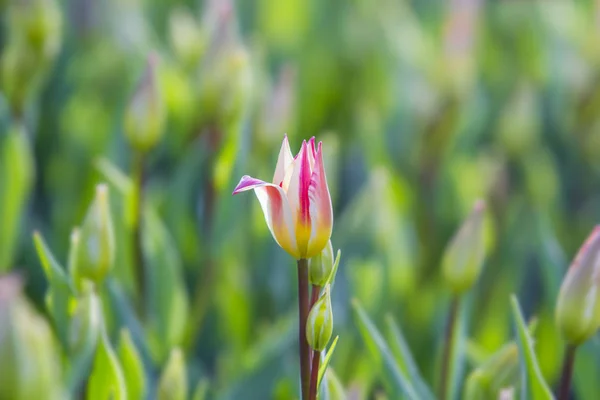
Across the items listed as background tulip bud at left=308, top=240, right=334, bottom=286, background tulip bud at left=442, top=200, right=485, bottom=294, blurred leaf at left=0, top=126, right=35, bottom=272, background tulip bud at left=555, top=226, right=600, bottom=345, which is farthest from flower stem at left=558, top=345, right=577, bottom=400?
blurred leaf at left=0, top=126, right=35, bottom=272

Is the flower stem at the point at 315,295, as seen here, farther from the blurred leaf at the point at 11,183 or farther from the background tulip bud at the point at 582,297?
the blurred leaf at the point at 11,183

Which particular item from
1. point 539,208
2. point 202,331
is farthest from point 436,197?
point 202,331

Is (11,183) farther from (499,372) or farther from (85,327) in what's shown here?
(499,372)

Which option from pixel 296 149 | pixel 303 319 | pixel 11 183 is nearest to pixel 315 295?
pixel 303 319

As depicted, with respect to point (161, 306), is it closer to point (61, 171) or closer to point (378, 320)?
point (378, 320)

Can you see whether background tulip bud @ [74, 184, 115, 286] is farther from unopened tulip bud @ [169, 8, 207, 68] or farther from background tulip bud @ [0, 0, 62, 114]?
unopened tulip bud @ [169, 8, 207, 68]

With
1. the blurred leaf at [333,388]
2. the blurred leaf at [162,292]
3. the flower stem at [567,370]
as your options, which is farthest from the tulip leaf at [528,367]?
the blurred leaf at [162,292]
